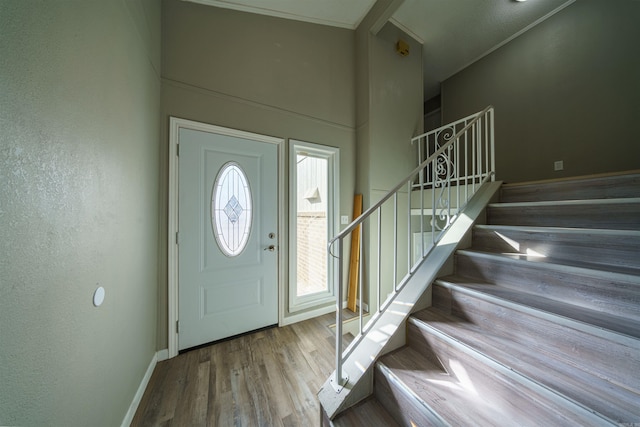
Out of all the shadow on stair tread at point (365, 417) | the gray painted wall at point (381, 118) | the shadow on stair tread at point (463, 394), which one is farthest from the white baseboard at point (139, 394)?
the gray painted wall at point (381, 118)

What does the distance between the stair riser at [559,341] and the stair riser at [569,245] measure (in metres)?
0.53

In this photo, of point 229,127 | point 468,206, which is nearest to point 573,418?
point 468,206

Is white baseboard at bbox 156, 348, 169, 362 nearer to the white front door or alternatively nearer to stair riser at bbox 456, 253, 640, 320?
the white front door

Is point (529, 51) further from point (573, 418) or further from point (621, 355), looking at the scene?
point (573, 418)

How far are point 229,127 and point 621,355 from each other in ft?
8.85

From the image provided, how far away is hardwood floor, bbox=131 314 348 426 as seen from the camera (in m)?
1.28

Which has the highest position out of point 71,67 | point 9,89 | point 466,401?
point 71,67

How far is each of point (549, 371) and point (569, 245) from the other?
30.7 inches

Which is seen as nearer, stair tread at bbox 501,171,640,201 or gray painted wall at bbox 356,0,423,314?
stair tread at bbox 501,171,640,201

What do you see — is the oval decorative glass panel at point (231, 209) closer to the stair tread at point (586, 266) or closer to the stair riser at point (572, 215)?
Result: the stair tread at point (586, 266)

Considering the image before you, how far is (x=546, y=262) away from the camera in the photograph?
114 centimetres

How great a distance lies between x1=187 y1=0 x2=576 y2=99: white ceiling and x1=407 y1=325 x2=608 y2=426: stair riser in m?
3.14

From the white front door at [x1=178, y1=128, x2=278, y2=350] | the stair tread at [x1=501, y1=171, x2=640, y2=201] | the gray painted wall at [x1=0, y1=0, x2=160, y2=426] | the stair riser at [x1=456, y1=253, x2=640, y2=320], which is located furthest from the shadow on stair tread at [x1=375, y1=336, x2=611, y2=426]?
the stair tread at [x1=501, y1=171, x2=640, y2=201]

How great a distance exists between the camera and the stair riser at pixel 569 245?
3.42 feet
